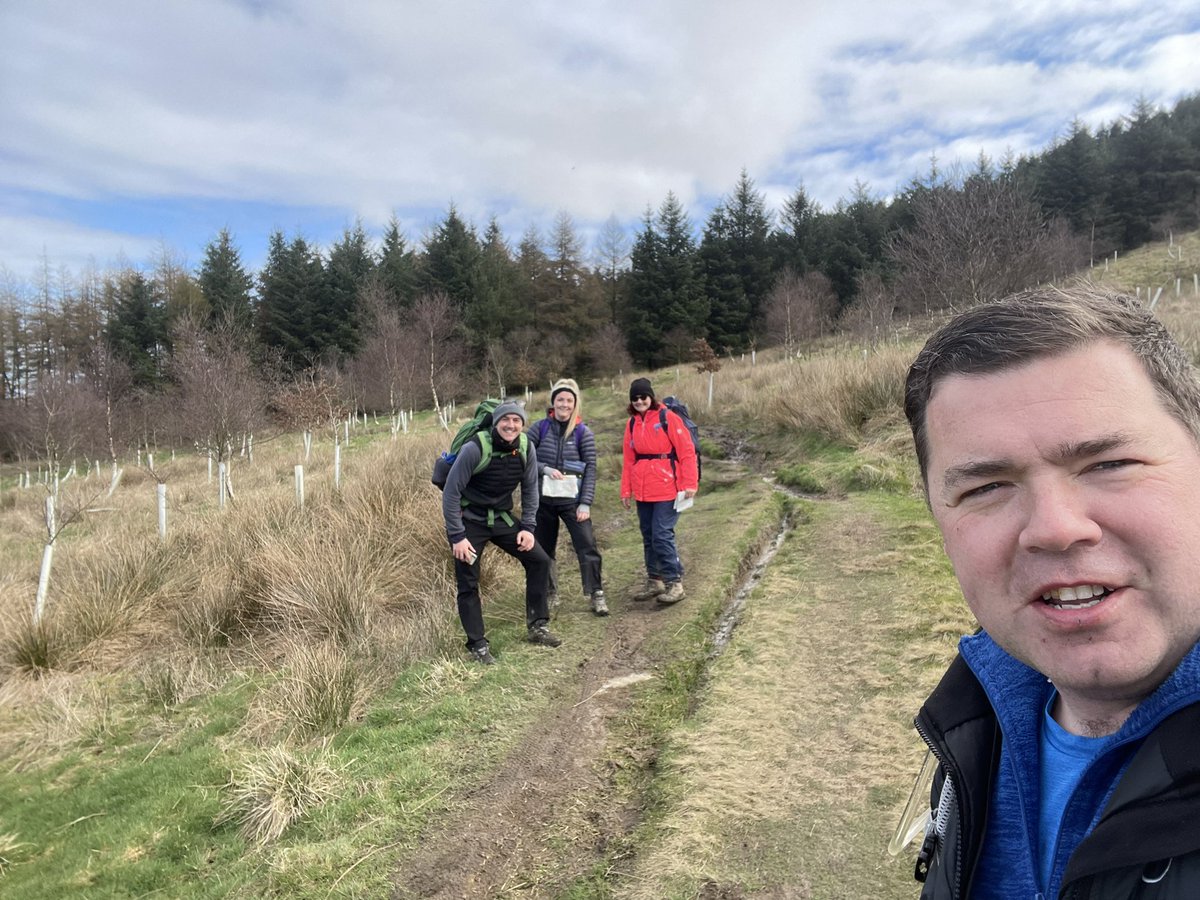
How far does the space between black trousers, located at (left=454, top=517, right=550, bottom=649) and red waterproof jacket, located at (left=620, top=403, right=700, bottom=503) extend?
117cm

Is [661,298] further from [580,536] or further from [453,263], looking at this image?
[580,536]

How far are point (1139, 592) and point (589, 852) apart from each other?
108 inches

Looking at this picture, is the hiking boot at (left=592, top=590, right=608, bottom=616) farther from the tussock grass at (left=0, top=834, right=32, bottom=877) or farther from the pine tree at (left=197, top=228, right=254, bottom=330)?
the pine tree at (left=197, top=228, right=254, bottom=330)

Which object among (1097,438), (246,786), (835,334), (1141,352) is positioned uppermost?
(835,334)

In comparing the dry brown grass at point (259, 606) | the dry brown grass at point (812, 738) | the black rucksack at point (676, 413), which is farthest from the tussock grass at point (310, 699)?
the black rucksack at point (676, 413)

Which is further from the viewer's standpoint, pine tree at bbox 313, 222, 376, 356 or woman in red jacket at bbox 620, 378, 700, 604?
pine tree at bbox 313, 222, 376, 356

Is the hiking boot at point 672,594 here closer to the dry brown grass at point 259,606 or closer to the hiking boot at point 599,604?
the hiking boot at point 599,604

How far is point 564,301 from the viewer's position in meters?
39.2

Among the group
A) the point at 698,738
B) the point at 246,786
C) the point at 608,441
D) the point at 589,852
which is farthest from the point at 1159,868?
the point at 608,441

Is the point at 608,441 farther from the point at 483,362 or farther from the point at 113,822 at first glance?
the point at 483,362

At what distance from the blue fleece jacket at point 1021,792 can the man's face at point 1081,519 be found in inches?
5.3

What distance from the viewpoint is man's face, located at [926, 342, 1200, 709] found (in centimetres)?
89

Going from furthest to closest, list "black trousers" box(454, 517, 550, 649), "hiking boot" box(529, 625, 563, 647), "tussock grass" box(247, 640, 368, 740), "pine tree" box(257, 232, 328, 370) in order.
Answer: "pine tree" box(257, 232, 328, 370) < "hiking boot" box(529, 625, 563, 647) < "black trousers" box(454, 517, 550, 649) < "tussock grass" box(247, 640, 368, 740)

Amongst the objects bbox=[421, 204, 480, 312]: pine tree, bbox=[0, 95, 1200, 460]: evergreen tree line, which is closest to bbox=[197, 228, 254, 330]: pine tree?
bbox=[0, 95, 1200, 460]: evergreen tree line
